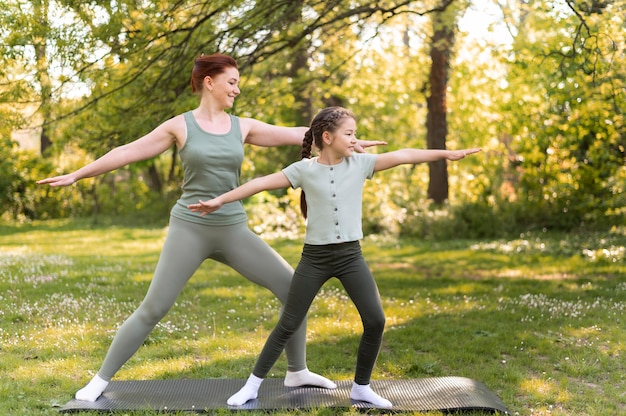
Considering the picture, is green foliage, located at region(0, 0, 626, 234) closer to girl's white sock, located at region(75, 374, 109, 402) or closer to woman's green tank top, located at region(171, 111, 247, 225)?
woman's green tank top, located at region(171, 111, 247, 225)

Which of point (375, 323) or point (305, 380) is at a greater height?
point (375, 323)

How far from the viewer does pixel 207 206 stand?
4371mm

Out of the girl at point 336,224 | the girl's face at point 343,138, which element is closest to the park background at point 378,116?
the girl at point 336,224

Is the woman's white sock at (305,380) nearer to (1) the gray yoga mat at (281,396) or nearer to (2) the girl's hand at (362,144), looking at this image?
(1) the gray yoga mat at (281,396)

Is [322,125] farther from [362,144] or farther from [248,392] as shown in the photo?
[248,392]

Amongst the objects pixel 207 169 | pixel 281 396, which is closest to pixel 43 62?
pixel 207 169

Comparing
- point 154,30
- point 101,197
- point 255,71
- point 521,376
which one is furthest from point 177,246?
point 101,197

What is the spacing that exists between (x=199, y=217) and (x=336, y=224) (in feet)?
2.83

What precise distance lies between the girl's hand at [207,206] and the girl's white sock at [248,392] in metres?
1.11

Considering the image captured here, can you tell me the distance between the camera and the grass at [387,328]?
17.3ft

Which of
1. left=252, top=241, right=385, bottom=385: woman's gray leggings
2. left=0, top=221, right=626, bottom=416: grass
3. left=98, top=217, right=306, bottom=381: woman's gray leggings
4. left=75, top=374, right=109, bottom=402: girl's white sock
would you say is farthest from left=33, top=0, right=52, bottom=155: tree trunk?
left=252, top=241, right=385, bottom=385: woman's gray leggings

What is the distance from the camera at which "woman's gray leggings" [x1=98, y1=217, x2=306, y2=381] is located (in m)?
4.66

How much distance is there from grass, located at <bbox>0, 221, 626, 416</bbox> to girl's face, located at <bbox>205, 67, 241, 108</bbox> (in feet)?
6.42

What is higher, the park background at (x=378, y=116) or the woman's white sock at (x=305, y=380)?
the park background at (x=378, y=116)
